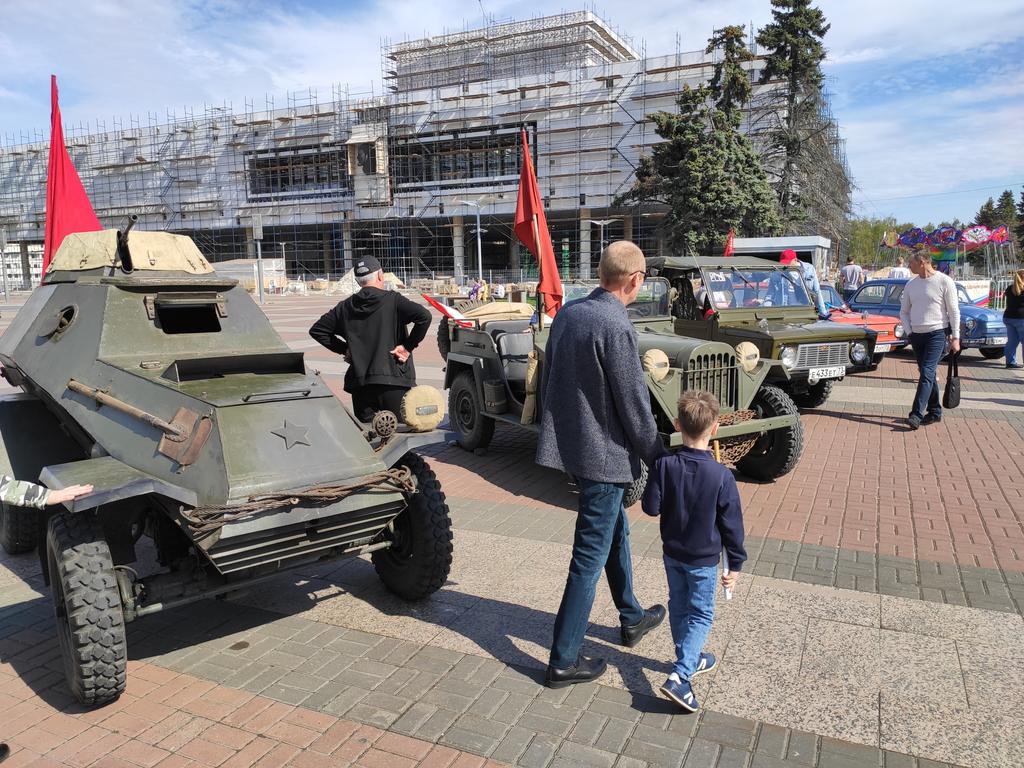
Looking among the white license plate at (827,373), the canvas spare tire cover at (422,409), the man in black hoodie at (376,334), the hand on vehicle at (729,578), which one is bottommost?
the hand on vehicle at (729,578)

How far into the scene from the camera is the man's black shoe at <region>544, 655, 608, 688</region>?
3277mm

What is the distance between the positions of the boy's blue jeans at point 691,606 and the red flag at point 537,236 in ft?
14.1

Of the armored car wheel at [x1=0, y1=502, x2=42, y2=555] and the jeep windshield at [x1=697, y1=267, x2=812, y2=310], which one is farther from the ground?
the jeep windshield at [x1=697, y1=267, x2=812, y2=310]

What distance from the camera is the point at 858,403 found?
10.1 meters

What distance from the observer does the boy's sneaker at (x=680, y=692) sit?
306 cm

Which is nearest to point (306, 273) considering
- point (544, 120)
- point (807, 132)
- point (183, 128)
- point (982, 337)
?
point (183, 128)

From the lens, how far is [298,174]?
58.3 meters

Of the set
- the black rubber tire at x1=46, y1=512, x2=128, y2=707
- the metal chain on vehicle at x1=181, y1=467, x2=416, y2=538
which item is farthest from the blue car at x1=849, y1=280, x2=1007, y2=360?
the black rubber tire at x1=46, y1=512, x2=128, y2=707

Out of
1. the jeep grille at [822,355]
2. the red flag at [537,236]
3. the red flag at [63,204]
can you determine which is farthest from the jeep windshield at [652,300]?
the red flag at [63,204]

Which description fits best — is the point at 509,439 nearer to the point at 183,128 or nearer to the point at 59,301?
the point at 59,301

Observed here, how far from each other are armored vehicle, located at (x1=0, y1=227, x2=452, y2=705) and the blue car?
517 inches

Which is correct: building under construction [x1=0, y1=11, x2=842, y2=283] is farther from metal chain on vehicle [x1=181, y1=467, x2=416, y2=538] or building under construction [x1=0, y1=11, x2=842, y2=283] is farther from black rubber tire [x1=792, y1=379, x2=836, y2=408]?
metal chain on vehicle [x1=181, y1=467, x2=416, y2=538]

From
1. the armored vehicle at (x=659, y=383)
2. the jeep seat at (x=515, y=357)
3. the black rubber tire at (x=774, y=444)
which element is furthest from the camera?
the jeep seat at (x=515, y=357)

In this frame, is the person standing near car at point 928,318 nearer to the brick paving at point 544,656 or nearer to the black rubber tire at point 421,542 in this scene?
the brick paving at point 544,656
